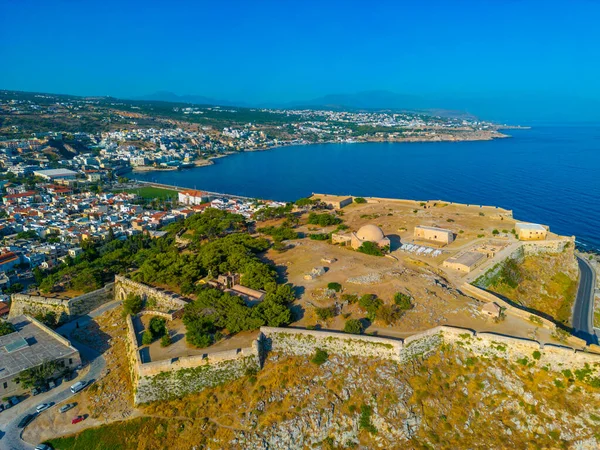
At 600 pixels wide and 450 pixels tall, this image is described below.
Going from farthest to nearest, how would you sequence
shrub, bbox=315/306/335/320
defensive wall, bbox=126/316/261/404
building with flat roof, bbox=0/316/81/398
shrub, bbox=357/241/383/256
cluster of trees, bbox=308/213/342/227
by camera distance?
cluster of trees, bbox=308/213/342/227, shrub, bbox=357/241/383/256, shrub, bbox=315/306/335/320, building with flat roof, bbox=0/316/81/398, defensive wall, bbox=126/316/261/404

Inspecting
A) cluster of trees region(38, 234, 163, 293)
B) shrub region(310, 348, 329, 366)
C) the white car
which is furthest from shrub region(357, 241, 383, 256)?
the white car

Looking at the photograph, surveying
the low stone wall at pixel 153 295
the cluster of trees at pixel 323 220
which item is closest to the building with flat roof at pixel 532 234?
the cluster of trees at pixel 323 220

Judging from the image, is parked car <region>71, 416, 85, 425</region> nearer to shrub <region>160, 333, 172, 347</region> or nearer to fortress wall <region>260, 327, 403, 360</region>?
shrub <region>160, 333, 172, 347</region>

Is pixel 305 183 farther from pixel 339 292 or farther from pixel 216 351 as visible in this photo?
pixel 216 351

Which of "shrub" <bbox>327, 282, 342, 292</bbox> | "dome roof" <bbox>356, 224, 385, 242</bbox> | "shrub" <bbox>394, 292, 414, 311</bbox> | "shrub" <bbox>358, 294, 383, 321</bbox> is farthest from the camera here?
"dome roof" <bbox>356, 224, 385, 242</bbox>

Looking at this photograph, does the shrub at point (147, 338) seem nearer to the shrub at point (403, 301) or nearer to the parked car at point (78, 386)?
the parked car at point (78, 386)

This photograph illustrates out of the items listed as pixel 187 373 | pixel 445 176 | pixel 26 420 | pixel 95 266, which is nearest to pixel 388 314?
pixel 187 373
